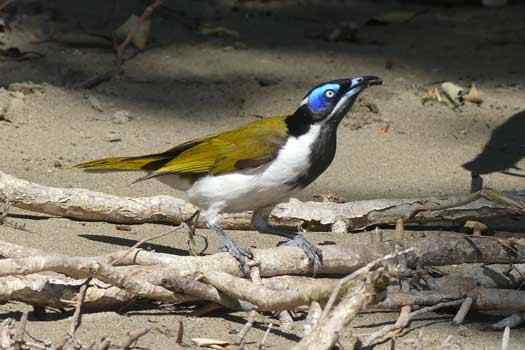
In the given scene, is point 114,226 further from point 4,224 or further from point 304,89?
point 304,89

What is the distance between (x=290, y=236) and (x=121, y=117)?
229cm

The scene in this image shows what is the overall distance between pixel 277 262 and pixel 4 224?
1243 millimetres

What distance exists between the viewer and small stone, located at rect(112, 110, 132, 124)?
6.71 m

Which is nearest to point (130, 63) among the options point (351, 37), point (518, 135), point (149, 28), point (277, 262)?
point (149, 28)

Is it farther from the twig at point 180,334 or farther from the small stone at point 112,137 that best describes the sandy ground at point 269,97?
the twig at point 180,334

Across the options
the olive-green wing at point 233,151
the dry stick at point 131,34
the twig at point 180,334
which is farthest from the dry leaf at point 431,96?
the twig at point 180,334

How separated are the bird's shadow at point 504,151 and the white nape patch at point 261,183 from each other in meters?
1.76

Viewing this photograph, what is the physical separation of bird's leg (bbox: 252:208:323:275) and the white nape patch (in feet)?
0.56

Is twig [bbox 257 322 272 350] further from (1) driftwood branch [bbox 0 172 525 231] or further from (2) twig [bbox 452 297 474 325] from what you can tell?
(1) driftwood branch [bbox 0 172 525 231]

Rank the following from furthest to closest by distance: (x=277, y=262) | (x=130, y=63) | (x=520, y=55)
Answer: (x=520, y=55) → (x=130, y=63) → (x=277, y=262)

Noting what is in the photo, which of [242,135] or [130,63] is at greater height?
[242,135]

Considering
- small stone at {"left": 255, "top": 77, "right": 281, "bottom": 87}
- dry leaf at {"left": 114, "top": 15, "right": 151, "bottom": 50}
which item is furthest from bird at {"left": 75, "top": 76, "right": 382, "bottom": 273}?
dry leaf at {"left": 114, "top": 15, "right": 151, "bottom": 50}

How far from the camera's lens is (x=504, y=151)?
6605mm

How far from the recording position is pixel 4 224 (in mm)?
4793
